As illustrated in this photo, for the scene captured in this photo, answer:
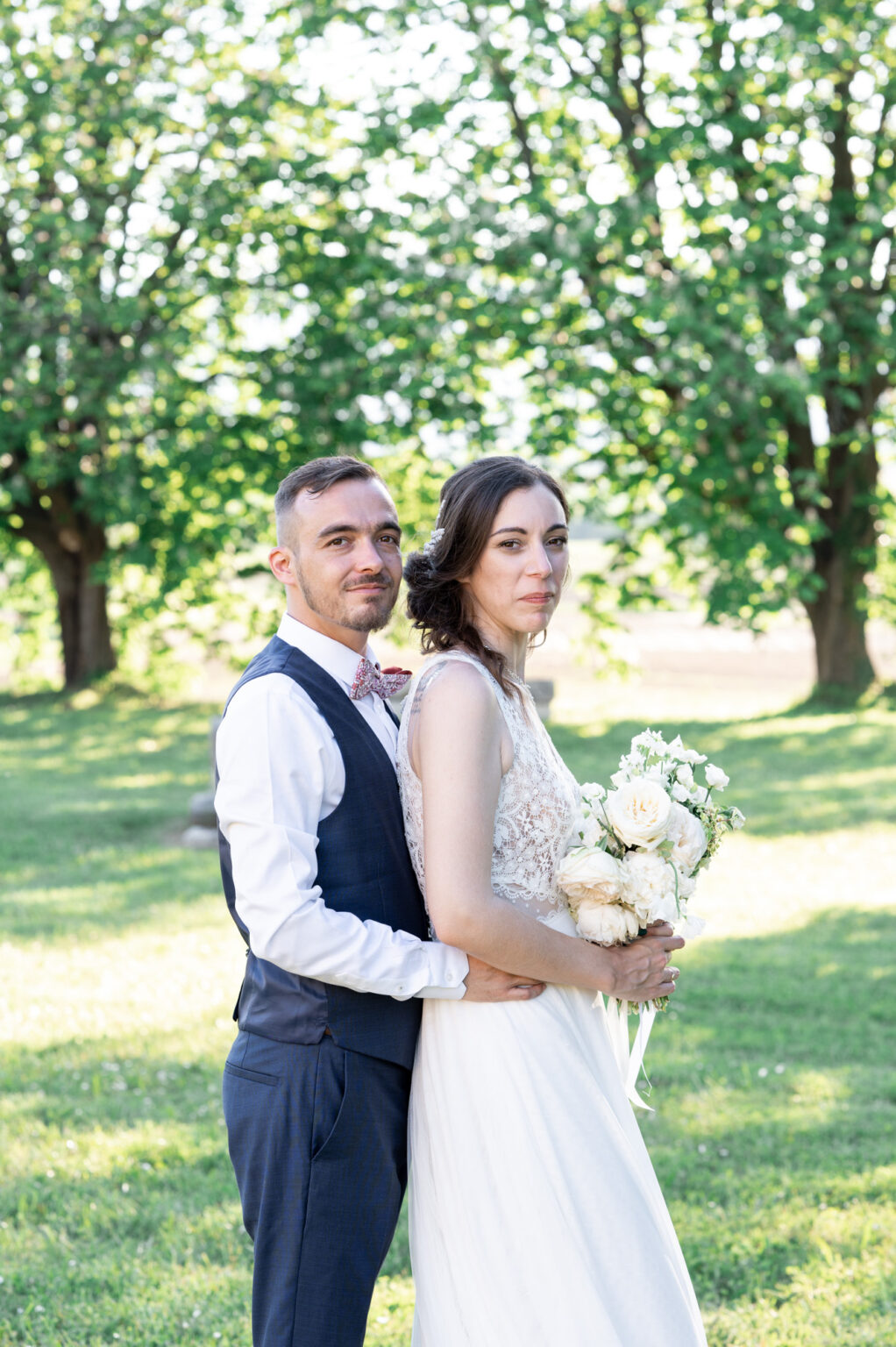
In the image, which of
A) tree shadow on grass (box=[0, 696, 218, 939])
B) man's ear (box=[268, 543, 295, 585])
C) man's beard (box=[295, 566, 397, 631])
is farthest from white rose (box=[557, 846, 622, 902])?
tree shadow on grass (box=[0, 696, 218, 939])

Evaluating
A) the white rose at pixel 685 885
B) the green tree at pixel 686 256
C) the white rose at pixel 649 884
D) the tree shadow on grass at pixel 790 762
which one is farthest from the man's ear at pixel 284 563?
the green tree at pixel 686 256

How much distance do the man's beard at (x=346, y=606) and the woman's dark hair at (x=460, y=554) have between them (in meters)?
0.12

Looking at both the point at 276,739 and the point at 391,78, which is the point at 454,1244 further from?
the point at 391,78

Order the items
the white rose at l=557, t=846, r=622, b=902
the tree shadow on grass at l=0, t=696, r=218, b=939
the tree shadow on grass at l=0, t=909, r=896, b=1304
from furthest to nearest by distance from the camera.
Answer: the tree shadow on grass at l=0, t=696, r=218, b=939 < the tree shadow on grass at l=0, t=909, r=896, b=1304 < the white rose at l=557, t=846, r=622, b=902

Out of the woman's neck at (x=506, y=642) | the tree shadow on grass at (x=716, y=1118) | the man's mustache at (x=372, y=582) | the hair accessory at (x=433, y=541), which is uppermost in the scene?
the hair accessory at (x=433, y=541)

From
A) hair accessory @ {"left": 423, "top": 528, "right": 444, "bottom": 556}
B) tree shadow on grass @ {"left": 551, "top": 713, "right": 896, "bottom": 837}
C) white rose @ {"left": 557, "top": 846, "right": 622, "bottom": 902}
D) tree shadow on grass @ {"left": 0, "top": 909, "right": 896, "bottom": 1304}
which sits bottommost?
tree shadow on grass @ {"left": 0, "top": 909, "right": 896, "bottom": 1304}

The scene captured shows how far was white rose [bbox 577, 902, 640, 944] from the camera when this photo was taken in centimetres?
278

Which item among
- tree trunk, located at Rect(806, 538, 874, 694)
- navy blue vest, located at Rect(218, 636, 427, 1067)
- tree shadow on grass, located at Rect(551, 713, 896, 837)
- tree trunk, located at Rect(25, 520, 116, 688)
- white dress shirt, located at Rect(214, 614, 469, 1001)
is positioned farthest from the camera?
tree trunk, located at Rect(25, 520, 116, 688)

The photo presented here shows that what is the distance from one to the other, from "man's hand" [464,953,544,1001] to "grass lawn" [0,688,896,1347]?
Result: 0.43 metres

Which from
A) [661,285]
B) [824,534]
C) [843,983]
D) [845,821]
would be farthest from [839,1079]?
[824,534]

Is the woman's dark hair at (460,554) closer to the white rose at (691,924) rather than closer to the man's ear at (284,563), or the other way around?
the man's ear at (284,563)

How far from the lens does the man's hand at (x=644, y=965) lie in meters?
2.83

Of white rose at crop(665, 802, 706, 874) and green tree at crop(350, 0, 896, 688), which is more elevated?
green tree at crop(350, 0, 896, 688)

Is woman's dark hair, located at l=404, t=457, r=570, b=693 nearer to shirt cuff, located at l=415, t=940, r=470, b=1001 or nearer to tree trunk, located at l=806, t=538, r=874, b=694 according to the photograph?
shirt cuff, located at l=415, t=940, r=470, b=1001
